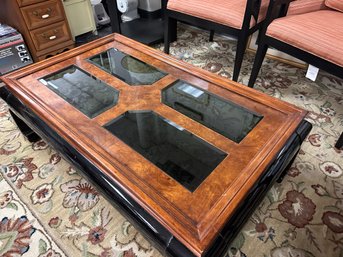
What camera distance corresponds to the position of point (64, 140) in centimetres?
77

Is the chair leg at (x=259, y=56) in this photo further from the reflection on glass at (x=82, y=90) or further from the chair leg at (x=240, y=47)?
the reflection on glass at (x=82, y=90)

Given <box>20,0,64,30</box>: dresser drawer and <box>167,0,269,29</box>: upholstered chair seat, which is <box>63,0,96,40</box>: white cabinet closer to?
<box>20,0,64,30</box>: dresser drawer

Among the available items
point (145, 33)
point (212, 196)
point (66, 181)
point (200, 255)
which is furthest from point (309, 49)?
point (145, 33)

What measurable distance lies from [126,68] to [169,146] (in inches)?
20.2

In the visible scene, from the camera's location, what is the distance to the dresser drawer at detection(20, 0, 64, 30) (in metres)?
1.61

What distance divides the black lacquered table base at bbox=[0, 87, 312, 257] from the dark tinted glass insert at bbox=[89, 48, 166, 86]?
1.24 ft

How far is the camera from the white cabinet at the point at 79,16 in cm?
194

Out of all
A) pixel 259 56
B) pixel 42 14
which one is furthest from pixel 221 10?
pixel 42 14

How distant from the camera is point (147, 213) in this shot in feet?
1.91

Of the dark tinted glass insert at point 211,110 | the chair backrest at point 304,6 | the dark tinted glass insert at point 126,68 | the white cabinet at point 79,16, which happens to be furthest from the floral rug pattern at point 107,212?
the white cabinet at point 79,16

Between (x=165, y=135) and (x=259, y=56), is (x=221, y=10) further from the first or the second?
(x=165, y=135)

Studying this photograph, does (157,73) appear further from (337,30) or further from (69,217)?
(337,30)

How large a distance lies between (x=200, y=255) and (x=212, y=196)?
0.46 feet

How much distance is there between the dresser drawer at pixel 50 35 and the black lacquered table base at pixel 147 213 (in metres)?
1.11
